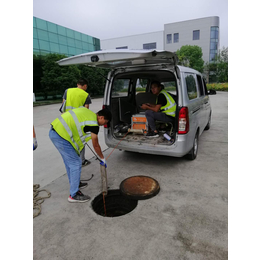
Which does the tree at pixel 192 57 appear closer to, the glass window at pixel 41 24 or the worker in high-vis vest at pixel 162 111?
the glass window at pixel 41 24

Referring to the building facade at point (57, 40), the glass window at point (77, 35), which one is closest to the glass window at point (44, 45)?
the building facade at point (57, 40)

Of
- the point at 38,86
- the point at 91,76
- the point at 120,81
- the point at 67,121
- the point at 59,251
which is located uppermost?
the point at 91,76

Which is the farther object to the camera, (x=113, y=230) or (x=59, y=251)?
(x=113, y=230)

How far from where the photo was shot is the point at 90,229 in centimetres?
232

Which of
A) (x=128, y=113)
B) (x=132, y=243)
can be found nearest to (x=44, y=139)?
(x=128, y=113)

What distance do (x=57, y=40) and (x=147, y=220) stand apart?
28026mm

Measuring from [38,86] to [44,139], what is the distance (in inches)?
667

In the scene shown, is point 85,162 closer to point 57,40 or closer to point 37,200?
point 37,200

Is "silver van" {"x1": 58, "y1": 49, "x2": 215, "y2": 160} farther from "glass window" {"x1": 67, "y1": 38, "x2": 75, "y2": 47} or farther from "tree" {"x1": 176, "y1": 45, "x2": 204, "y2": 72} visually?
"tree" {"x1": 176, "y1": 45, "x2": 204, "y2": 72}

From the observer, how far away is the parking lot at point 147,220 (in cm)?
202

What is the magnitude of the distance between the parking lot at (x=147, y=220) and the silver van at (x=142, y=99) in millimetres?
485

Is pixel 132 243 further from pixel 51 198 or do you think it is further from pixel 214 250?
pixel 51 198

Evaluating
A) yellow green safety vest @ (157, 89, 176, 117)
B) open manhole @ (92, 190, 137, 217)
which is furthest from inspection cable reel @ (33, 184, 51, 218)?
yellow green safety vest @ (157, 89, 176, 117)

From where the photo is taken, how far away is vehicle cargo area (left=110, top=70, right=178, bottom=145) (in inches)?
161
